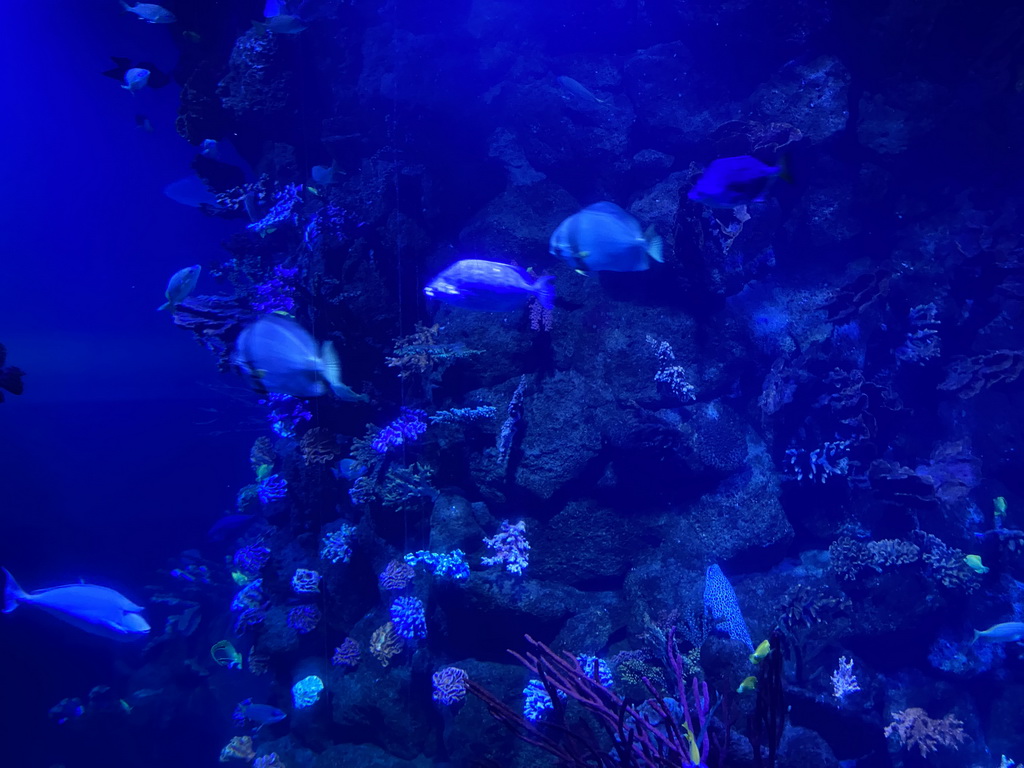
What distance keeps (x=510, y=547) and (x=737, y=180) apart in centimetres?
443

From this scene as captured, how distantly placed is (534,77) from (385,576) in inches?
409

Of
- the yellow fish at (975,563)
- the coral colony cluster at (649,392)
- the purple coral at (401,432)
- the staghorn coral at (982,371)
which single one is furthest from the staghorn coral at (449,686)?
the staghorn coral at (982,371)

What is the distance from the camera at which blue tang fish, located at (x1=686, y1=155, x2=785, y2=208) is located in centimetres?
300

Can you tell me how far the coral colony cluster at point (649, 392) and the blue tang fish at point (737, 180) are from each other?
1458mm

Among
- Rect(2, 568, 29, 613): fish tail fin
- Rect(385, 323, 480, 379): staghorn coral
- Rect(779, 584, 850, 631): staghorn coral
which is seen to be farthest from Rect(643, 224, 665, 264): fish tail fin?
Rect(2, 568, 29, 613): fish tail fin

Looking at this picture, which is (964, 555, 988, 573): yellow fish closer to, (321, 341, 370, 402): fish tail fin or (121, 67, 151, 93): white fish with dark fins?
(321, 341, 370, 402): fish tail fin

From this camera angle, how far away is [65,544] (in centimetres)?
1527

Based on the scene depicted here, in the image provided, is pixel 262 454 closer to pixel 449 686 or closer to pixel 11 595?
pixel 11 595

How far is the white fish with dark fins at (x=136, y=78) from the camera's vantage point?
22.3ft

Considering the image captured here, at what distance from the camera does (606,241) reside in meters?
3.48

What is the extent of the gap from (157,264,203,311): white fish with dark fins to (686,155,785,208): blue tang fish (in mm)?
5508

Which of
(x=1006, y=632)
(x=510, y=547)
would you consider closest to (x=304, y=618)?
(x=510, y=547)

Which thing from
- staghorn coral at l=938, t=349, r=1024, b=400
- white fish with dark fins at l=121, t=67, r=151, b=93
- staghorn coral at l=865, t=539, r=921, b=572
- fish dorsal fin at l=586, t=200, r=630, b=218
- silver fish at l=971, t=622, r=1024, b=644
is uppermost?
white fish with dark fins at l=121, t=67, r=151, b=93

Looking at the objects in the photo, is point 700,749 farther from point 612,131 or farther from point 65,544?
point 65,544
